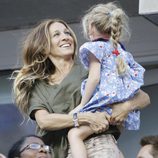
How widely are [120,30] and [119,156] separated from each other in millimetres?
825

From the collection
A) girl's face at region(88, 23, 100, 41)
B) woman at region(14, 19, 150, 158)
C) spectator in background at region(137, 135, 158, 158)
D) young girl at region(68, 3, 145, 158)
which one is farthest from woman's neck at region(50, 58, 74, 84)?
spectator in background at region(137, 135, 158, 158)

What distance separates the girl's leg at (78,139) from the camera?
437cm

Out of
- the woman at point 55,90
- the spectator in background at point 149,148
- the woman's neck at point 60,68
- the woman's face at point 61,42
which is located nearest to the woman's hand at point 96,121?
the woman at point 55,90

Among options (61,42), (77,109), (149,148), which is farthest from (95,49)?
(149,148)

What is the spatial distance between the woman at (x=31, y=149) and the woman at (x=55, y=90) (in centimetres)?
6

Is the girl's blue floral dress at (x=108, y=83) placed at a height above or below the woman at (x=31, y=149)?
above

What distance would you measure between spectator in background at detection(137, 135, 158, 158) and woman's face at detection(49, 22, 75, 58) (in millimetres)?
777

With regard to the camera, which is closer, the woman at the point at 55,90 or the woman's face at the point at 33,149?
the woman at the point at 55,90

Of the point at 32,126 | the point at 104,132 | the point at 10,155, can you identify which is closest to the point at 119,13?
the point at 104,132

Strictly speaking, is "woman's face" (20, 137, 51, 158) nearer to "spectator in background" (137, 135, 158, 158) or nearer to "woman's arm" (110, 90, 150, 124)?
"woman's arm" (110, 90, 150, 124)

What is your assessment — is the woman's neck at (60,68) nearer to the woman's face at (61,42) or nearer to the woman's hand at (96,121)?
the woman's face at (61,42)

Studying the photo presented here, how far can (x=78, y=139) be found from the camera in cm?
442

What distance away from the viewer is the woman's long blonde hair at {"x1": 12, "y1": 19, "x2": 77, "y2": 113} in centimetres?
470

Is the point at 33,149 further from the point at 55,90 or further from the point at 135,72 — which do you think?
the point at 135,72
